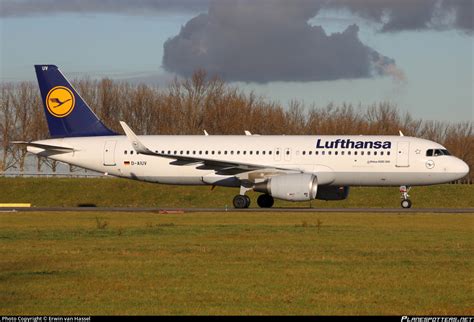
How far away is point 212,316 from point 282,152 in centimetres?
3336

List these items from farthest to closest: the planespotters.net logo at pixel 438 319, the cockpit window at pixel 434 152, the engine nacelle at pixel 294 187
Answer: the cockpit window at pixel 434 152 → the engine nacelle at pixel 294 187 → the planespotters.net logo at pixel 438 319

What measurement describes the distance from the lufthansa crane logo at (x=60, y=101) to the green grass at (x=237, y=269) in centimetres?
1914

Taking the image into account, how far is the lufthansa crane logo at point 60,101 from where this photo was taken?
51.3 m

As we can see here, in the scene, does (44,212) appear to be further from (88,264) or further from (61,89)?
(88,264)

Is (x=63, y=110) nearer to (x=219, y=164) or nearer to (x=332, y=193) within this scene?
(x=219, y=164)

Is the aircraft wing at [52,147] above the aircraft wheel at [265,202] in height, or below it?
above

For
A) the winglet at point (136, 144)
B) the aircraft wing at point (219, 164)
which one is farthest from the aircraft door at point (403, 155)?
the winglet at point (136, 144)

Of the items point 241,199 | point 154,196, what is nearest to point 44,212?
point 241,199

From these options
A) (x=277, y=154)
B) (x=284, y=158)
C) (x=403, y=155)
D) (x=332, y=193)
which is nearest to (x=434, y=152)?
(x=403, y=155)

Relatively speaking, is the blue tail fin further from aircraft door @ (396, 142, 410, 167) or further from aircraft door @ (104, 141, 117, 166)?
aircraft door @ (396, 142, 410, 167)

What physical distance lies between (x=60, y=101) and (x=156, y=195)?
40.9 ft

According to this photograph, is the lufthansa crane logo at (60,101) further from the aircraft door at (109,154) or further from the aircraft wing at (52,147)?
the aircraft door at (109,154)

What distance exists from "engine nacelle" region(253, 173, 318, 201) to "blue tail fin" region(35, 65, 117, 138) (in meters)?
11.8

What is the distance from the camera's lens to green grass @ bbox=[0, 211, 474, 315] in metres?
14.8
